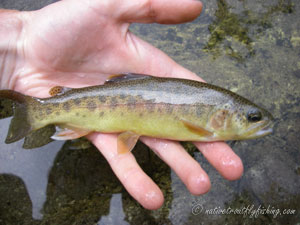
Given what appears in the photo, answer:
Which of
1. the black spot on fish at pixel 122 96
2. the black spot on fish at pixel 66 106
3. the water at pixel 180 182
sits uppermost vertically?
the black spot on fish at pixel 122 96

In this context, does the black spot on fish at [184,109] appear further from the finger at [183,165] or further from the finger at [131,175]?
the finger at [131,175]

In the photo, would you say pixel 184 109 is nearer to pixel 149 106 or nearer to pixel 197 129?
pixel 197 129

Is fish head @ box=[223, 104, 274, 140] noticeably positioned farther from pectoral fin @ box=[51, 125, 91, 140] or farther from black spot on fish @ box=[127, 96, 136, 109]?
pectoral fin @ box=[51, 125, 91, 140]

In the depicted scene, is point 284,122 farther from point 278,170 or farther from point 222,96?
point 222,96

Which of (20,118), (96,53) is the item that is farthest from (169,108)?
(20,118)

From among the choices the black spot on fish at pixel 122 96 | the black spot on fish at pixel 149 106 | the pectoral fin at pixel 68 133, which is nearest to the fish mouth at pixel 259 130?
the black spot on fish at pixel 149 106

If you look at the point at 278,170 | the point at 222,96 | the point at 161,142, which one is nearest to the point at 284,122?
the point at 278,170
